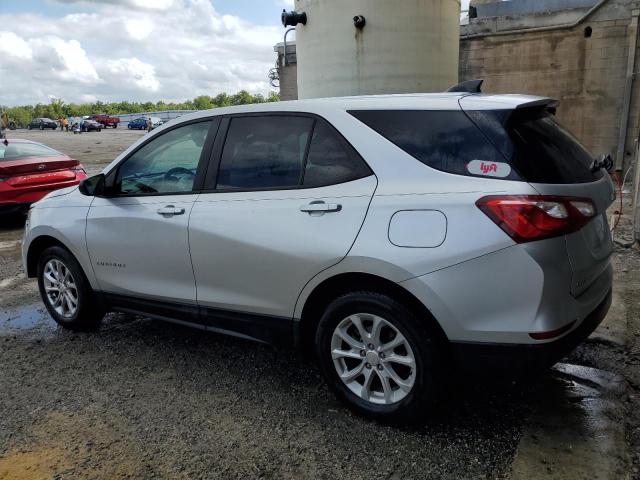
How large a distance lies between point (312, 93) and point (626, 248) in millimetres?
4862

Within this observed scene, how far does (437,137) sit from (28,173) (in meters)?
7.95

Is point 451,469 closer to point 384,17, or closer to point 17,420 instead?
point 17,420

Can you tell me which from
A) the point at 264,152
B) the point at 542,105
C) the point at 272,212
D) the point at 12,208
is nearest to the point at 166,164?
the point at 264,152

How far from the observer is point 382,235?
8.73ft

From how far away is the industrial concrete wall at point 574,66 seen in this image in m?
12.3

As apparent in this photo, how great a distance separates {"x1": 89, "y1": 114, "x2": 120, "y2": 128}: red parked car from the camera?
62656 mm

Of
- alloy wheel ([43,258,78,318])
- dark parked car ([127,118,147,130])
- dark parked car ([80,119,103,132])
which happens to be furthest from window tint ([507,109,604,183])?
dark parked car ([80,119,103,132])

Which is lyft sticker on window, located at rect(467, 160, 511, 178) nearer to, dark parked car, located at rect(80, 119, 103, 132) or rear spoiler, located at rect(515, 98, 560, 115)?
rear spoiler, located at rect(515, 98, 560, 115)

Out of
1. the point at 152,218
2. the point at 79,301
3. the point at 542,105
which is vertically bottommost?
the point at 79,301

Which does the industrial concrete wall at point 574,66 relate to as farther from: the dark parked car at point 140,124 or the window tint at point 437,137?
the dark parked car at point 140,124

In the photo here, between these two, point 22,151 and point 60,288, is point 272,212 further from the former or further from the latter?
point 22,151

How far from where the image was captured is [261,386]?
3.44 meters

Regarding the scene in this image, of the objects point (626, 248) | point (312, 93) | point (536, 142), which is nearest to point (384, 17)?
point (312, 93)

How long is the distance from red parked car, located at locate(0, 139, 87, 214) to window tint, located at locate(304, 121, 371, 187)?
7.08 metres
